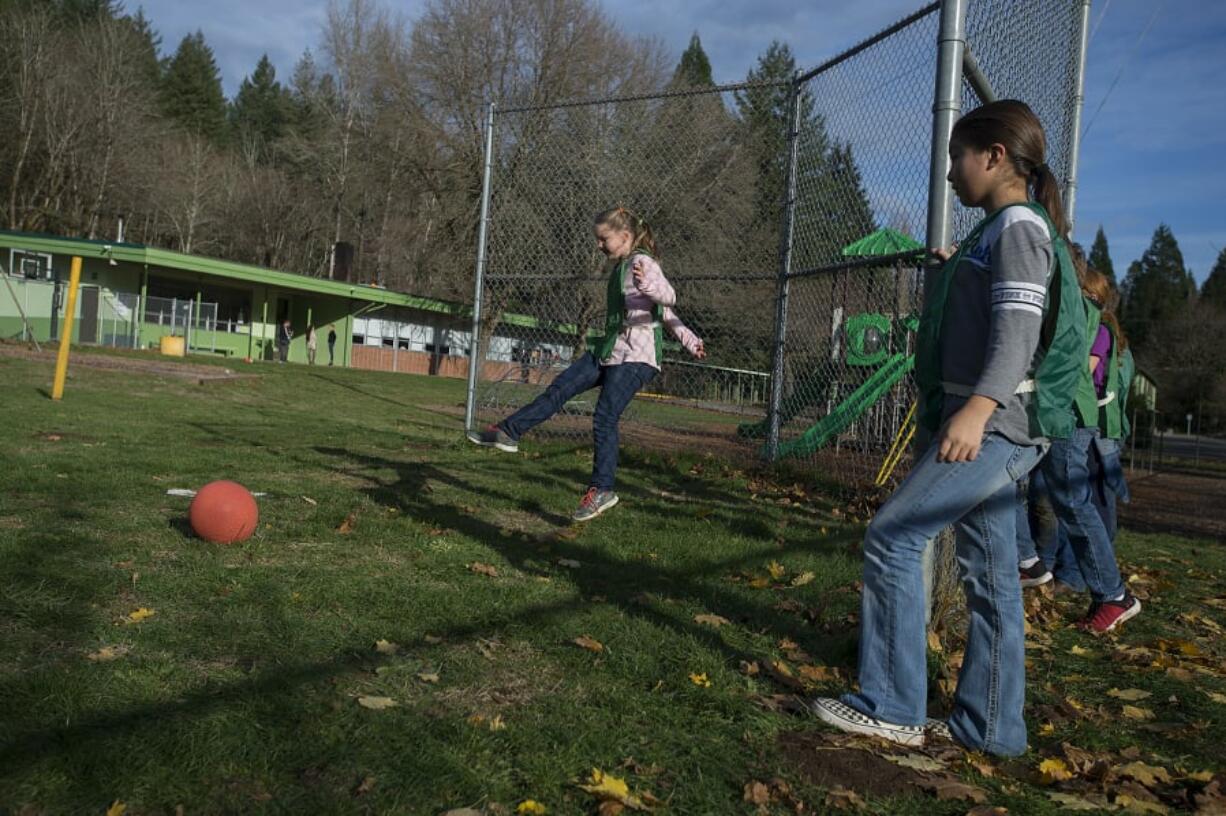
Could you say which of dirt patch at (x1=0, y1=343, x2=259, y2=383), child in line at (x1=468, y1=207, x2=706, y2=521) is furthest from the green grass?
dirt patch at (x1=0, y1=343, x2=259, y2=383)

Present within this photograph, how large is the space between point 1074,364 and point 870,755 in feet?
4.16

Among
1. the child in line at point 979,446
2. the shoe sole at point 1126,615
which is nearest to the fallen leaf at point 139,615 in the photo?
the child in line at point 979,446

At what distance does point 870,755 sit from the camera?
109 inches

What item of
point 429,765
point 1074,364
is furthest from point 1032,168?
point 429,765

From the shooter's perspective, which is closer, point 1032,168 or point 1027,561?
point 1032,168

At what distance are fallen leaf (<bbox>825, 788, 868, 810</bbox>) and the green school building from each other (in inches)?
1116

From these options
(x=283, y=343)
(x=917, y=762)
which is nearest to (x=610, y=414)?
(x=917, y=762)

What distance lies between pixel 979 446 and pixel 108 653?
8.90ft

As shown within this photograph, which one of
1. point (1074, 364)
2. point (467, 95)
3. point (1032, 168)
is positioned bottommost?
point (1074, 364)

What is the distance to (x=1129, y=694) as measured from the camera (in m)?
3.61

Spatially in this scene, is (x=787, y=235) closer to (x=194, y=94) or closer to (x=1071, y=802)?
(x=1071, y=802)

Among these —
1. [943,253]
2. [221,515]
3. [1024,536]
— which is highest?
[943,253]

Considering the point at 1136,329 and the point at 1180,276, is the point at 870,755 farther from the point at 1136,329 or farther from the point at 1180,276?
the point at 1180,276

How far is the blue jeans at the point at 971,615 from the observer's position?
2.82 m
